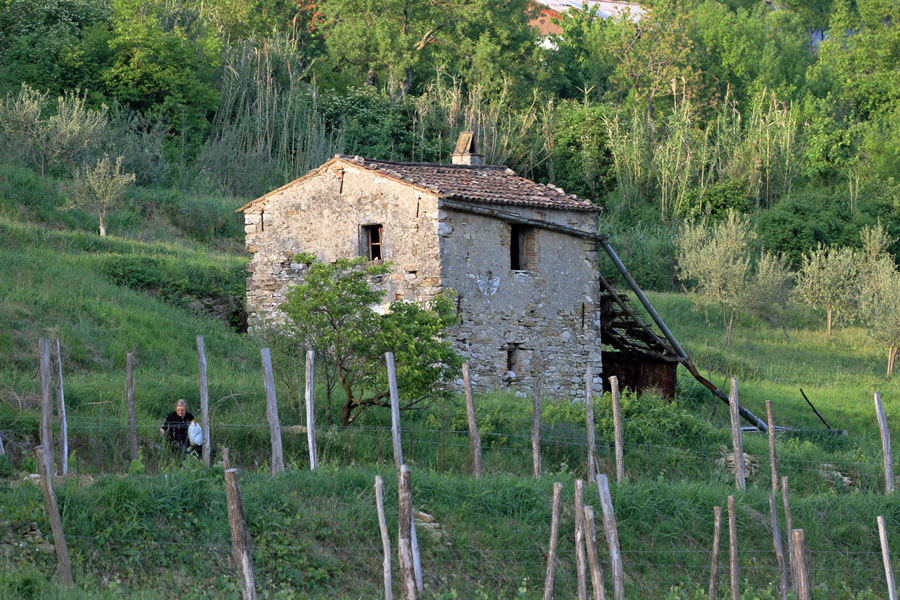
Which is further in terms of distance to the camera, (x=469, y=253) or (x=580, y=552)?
(x=469, y=253)

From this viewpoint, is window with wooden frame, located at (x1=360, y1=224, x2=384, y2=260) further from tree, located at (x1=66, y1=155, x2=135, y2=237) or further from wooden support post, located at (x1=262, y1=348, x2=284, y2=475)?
tree, located at (x1=66, y1=155, x2=135, y2=237)

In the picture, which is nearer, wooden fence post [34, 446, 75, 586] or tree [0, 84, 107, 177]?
wooden fence post [34, 446, 75, 586]

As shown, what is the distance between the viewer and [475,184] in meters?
20.7

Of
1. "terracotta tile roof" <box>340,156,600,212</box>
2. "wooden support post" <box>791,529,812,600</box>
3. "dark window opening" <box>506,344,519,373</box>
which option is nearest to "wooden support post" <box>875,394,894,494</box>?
"wooden support post" <box>791,529,812,600</box>

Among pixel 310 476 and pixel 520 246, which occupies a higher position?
pixel 520 246

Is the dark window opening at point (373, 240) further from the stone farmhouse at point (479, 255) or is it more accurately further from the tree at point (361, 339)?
the tree at point (361, 339)

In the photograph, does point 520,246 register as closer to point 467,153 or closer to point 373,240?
point 373,240

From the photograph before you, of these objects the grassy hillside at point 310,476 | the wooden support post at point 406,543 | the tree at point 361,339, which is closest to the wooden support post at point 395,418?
the grassy hillside at point 310,476

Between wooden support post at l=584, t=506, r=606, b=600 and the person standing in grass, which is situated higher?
the person standing in grass

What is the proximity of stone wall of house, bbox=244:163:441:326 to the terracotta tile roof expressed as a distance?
24cm

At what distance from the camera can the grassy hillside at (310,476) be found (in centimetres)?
993

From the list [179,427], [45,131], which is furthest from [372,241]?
Answer: [45,131]

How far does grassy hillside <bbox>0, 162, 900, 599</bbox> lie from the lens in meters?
9.93

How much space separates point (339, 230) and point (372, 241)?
0.69 m
